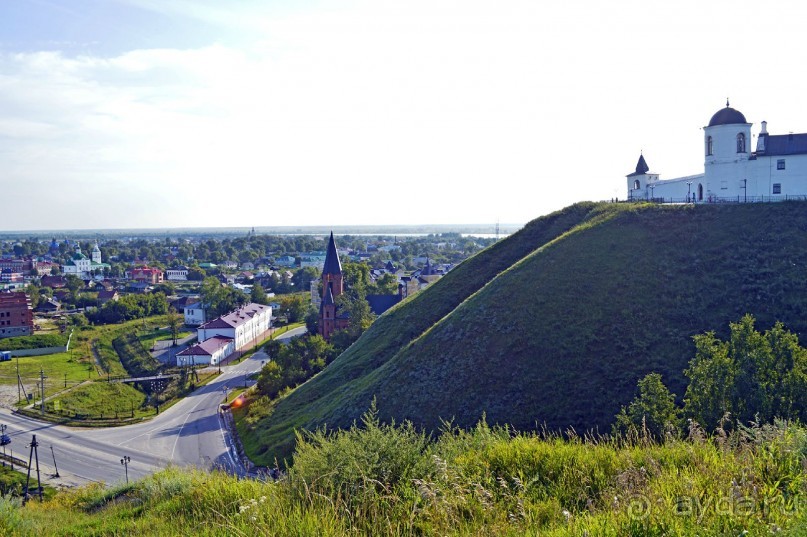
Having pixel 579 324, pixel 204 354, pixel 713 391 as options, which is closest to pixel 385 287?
pixel 204 354

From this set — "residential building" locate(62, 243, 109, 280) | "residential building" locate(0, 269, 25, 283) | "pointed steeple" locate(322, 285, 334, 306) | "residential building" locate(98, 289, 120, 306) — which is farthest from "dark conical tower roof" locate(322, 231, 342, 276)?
"residential building" locate(62, 243, 109, 280)

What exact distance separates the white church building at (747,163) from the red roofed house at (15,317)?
242 feet

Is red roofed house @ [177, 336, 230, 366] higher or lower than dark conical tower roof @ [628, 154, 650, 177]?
lower

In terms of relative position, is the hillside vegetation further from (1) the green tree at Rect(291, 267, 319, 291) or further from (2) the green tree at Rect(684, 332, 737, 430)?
(1) the green tree at Rect(291, 267, 319, 291)

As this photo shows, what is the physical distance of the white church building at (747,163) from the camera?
34.0 metres

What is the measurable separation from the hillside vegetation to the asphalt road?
19539 millimetres

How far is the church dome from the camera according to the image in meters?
34.5

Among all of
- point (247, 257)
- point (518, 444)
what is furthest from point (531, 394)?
point (247, 257)

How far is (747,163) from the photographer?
34.7m

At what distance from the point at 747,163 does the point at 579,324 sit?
19555mm

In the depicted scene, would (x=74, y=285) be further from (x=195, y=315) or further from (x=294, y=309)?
(x=294, y=309)

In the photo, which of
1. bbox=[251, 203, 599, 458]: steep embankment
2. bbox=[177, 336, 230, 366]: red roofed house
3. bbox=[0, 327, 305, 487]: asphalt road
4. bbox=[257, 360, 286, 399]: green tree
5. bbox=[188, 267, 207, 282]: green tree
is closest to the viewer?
bbox=[251, 203, 599, 458]: steep embankment

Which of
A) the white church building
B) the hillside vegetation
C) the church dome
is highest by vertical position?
the church dome

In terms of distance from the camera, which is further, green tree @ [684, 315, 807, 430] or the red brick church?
the red brick church
